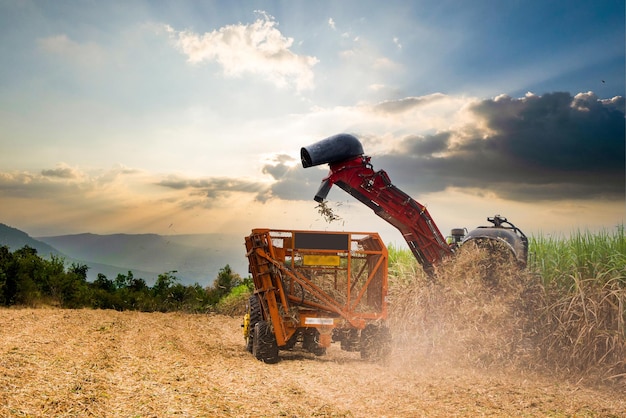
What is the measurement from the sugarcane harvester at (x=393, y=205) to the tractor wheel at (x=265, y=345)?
2.45 m

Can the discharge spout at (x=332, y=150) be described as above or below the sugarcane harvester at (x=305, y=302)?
above

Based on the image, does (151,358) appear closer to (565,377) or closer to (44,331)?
(44,331)

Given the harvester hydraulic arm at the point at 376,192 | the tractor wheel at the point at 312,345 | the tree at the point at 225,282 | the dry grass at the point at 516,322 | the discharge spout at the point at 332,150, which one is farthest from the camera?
the tree at the point at 225,282

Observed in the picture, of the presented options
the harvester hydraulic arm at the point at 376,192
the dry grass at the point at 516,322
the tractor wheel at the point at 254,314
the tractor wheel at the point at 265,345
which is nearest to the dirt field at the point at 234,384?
the tractor wheel at the point at 265,345

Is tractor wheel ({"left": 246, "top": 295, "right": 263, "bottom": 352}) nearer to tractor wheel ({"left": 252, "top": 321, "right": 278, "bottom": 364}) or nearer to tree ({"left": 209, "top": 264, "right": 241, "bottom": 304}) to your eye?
tractor wheel ({"left": 252, "top": 321, "right": 278, "bottom": 364})

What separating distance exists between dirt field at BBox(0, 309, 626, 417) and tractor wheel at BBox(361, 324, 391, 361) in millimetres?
228

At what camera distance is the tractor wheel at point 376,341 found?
9859mm

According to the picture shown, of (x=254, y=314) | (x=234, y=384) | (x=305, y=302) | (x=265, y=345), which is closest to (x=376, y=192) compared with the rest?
(x=305, y=302)

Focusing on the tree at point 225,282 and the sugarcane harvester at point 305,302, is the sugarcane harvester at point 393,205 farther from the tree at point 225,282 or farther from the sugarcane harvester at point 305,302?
the tree at point 225,282

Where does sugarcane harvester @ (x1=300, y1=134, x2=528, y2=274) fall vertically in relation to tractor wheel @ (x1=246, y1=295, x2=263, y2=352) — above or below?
above

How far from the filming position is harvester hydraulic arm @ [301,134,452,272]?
1013 centimetres

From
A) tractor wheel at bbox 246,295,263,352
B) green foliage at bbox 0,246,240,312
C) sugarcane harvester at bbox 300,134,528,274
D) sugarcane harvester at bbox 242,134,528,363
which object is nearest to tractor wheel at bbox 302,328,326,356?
sugarcane harvester at bbox 242,134,528,363

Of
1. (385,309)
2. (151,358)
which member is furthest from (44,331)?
(385,309)

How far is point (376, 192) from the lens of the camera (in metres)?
10.5
